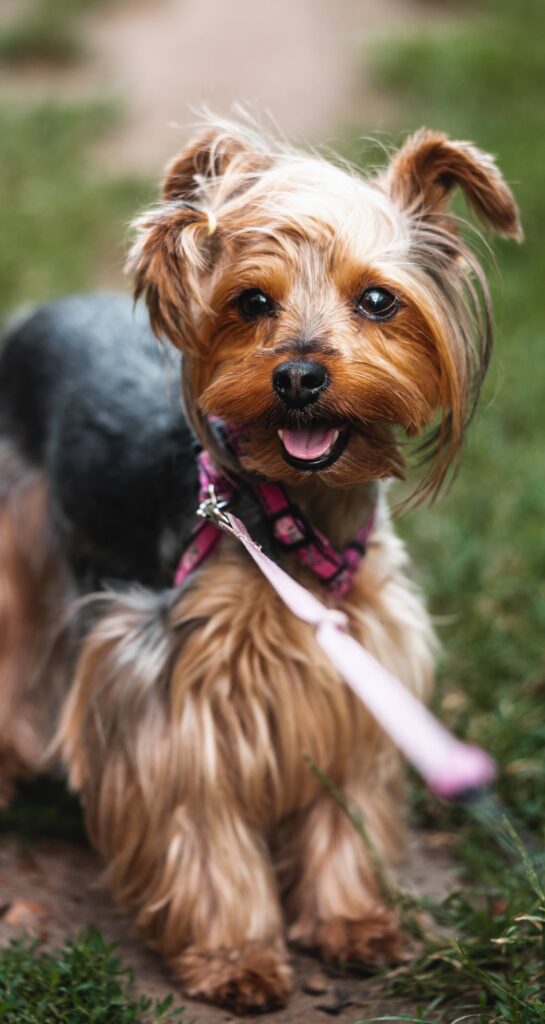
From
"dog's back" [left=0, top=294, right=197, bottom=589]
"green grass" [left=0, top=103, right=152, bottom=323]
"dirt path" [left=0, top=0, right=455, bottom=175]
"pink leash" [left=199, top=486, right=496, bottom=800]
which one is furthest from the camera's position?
"dirt path" [left=0, top=0, right=455, bottom=175]

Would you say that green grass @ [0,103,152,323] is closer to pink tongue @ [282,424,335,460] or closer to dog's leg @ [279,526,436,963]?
dog's leg @ [279,526,436,963]

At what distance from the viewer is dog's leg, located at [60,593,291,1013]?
361 cm

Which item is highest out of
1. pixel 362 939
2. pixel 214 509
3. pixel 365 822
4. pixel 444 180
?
pixel 444 180

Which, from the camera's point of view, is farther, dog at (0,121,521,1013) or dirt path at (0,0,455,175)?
dirt path at (0,0,455,175)

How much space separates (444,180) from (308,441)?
0.82 metres

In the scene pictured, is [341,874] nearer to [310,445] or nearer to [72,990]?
[72,990]

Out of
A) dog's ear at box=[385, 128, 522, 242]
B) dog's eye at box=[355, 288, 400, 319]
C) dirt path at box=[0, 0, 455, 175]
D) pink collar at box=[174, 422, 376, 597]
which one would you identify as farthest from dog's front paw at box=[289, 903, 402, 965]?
dirt path at box=[0, 0, 455, 175]

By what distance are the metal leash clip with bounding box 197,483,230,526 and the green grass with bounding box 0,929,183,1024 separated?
117 cm

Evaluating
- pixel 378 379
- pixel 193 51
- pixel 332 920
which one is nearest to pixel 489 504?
pixel 332 920

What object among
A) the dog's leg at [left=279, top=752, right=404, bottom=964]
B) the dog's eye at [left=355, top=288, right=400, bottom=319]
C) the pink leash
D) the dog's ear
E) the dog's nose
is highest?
the dog's ear

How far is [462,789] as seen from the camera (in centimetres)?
183

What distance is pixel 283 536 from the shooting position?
3480 millimetres

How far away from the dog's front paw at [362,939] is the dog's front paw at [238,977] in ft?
0.55

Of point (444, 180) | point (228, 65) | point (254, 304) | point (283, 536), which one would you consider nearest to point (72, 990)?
point (283, 536)
